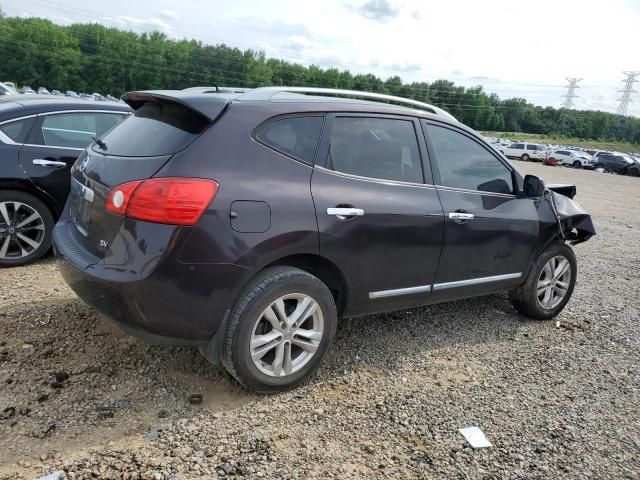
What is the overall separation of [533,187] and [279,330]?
256 cm

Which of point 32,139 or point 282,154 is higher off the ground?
point 282,154

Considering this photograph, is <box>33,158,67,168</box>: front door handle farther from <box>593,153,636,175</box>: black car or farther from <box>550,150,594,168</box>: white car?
<box>550,150,594,168</box>: white car

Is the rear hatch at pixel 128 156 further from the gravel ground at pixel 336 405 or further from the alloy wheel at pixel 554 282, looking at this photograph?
the alloy wheel at pixel 554 282

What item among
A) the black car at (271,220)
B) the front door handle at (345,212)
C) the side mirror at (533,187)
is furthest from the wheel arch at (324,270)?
the side mirror at (533,187)

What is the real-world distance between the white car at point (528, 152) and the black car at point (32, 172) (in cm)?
4528

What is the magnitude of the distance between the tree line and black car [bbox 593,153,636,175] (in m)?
50.4

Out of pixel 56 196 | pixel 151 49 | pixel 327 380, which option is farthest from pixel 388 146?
pixel 151 49

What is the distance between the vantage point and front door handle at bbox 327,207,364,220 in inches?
122

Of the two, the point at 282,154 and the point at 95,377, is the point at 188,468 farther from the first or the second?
the point at 282,154

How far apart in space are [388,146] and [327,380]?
162cm

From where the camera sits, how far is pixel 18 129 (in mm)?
4988

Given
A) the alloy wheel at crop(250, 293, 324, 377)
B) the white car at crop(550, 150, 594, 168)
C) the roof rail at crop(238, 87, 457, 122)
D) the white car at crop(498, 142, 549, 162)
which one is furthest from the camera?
the white car at crop(498, 142, 549, 162)

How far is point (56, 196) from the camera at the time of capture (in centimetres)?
504

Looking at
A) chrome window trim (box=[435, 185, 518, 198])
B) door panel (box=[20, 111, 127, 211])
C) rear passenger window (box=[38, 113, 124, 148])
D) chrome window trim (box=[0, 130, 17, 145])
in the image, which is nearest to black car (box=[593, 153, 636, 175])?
chrome window trim (box=[435, 185, 518, 198])
